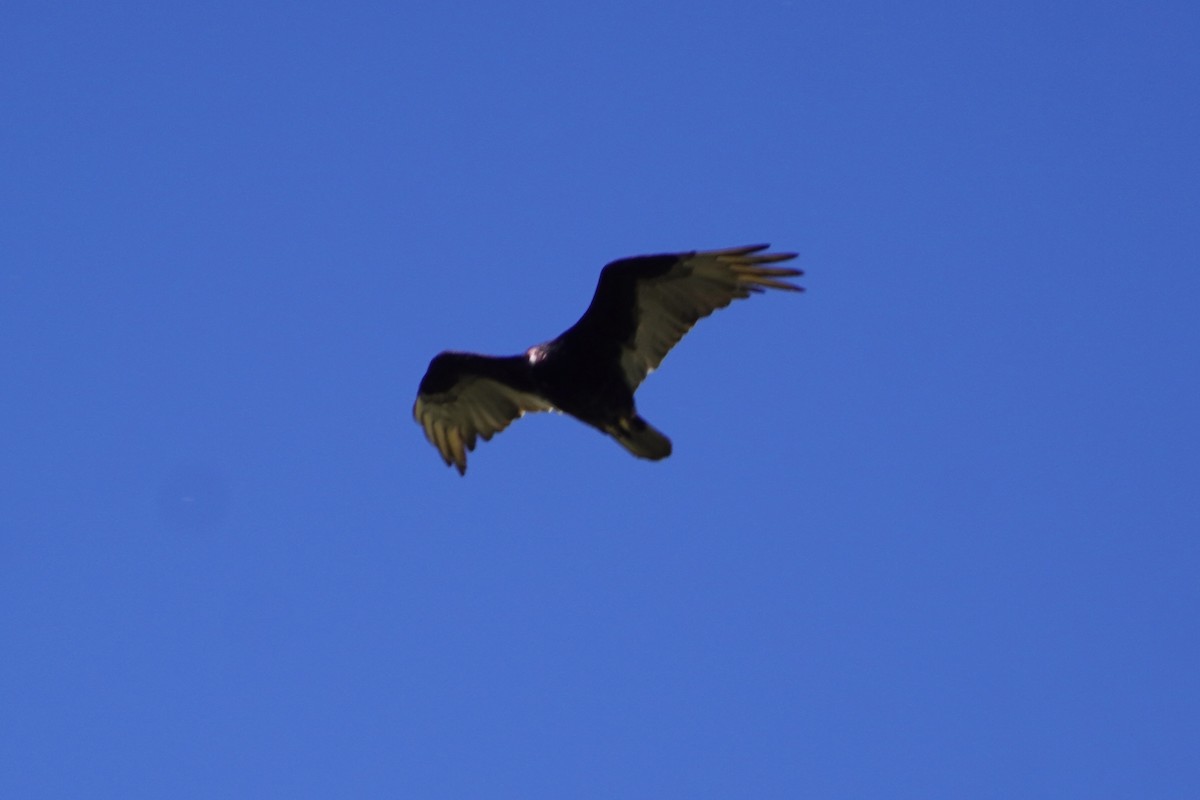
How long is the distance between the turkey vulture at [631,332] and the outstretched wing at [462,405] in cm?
47

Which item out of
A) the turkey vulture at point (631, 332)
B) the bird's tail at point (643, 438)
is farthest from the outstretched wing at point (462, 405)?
the bird's tail at point (643, 438)

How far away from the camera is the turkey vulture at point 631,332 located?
10.3 metres

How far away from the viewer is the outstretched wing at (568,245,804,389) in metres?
10.3

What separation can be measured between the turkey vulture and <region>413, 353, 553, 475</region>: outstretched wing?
18.5 inches

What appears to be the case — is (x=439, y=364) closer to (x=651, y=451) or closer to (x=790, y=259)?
(x=651, y=451)

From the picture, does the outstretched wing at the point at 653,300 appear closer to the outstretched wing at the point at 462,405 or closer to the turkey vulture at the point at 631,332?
the turkey vulture at the point at 631,332

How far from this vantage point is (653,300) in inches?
413

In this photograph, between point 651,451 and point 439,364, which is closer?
point 651,451

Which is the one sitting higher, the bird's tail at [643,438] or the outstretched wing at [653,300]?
the outstretched wing at [653,300]

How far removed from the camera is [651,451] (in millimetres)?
10352

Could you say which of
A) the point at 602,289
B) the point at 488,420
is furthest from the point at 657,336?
the point at 488,420

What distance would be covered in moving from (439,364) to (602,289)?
4.72ft

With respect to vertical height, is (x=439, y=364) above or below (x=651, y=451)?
above

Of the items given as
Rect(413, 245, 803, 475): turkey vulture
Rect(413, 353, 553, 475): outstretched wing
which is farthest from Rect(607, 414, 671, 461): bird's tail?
Rect(413, 353, 553, 475): outstretched wing
